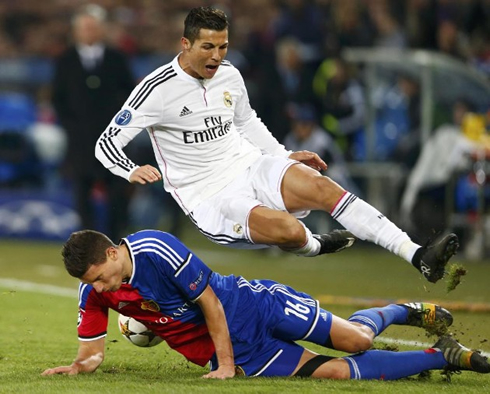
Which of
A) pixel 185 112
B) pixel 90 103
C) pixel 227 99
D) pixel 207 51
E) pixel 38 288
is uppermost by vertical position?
pixel 207 51

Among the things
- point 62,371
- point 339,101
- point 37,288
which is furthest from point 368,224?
point 339,101

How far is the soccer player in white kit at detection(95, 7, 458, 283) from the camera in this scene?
302 inches

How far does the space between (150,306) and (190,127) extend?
1815 millimetres

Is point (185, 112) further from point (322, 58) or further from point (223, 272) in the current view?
point (322, 58)

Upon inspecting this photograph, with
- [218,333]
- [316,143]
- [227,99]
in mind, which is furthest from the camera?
[316,143]

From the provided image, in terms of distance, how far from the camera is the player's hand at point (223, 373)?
6.59m

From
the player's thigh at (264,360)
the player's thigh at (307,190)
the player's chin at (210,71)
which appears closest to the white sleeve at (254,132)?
the player's chin at (210,71)

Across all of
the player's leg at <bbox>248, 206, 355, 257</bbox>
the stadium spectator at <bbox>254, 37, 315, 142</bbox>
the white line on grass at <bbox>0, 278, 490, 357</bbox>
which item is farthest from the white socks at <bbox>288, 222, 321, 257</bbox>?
the stadium spectator at <bbox>254, 37, 315, 142</bbox>

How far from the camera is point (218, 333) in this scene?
6590mm

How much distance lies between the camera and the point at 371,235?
24.9ft

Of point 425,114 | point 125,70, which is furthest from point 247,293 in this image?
point 425,114

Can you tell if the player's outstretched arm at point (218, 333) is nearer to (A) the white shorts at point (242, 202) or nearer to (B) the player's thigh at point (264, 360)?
(B) the player's thigh at point (264, 360)

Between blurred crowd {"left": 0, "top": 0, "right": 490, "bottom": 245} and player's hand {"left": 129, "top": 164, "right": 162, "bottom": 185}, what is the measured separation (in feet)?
27.0

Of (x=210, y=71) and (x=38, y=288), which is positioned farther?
(x=38, y=288)
